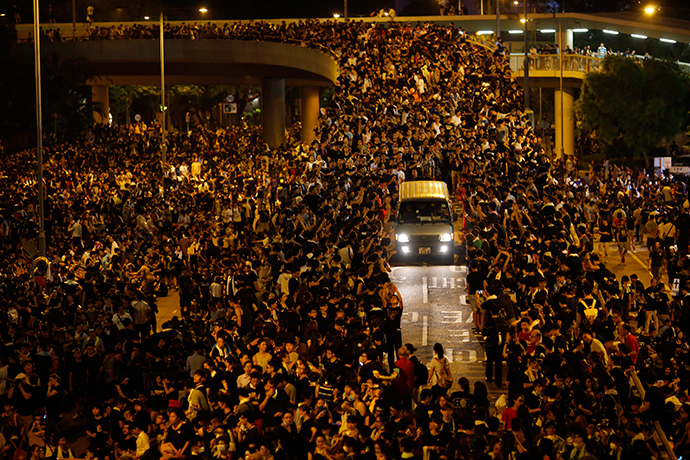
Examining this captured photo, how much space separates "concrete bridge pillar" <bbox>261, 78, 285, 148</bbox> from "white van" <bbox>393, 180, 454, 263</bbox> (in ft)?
107

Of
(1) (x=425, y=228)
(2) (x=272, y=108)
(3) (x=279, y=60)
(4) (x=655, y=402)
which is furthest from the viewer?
(2) (x=272, y=108)

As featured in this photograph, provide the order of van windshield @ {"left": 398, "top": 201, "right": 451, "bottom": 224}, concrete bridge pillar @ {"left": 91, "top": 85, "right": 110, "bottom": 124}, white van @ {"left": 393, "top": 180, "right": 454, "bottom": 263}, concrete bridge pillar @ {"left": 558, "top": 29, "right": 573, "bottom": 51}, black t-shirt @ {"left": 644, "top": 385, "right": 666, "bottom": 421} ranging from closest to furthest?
1. black t-shirt @ {"left": 644, "top": 385, "right": 666, "bottom": 421}
2. white van @ {"left": 393, "top": 180, "right": 454, "bottom": 263}
3. van windshield @ {"left": 398, "top": 201, "right": 451, "bottom": 224}
4. concrete bridge pillar @ {"left": 91, "top": 85, "right": 110, "bottom": 124}
5. concrete bridge pillar @ {"left": 558, "top": 29, "right": 573, "bottom": 51}

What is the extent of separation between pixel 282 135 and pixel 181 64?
7548mm

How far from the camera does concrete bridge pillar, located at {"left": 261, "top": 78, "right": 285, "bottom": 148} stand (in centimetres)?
5566

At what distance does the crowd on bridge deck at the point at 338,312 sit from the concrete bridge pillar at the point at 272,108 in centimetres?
2269

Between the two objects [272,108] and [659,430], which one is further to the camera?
[272,108]

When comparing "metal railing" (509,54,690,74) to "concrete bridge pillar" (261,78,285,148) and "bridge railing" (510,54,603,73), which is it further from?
"concrete bridge pillar" (261,78,285,148)

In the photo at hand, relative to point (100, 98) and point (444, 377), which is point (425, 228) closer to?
point (444, 377)

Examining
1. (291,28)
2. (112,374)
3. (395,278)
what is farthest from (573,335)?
(291,28)

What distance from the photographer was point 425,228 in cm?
2289

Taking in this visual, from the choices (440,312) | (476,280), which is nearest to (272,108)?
(440,312)

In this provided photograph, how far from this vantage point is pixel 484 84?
35906 mm

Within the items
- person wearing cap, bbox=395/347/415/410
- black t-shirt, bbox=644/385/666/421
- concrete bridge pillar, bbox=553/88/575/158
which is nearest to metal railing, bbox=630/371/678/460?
black t-shirt, bbox=644/385/666/421

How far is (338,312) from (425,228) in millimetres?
8616
